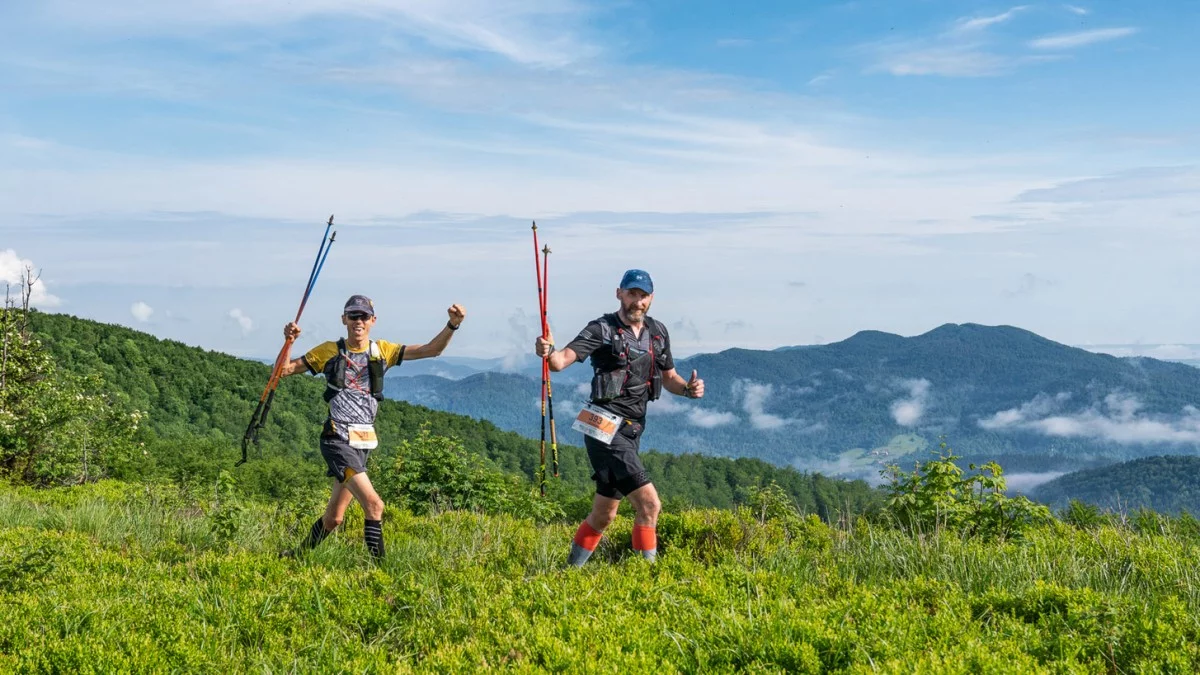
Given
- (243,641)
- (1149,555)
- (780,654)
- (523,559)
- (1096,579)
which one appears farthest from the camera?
(523,559)

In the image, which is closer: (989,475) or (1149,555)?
(1149,555)

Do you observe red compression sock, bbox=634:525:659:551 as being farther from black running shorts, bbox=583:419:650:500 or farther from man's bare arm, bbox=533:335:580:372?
man's bare arm, bbox=533:335:580:372

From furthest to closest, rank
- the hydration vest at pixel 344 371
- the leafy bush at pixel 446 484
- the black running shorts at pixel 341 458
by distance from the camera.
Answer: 1. the leafy bush at pixel 446 484
2. the hydration vest at pixel 344 371
3. the black running shorts at pixel 341 458

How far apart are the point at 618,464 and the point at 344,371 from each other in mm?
2563

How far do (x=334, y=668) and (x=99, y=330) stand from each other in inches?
3999

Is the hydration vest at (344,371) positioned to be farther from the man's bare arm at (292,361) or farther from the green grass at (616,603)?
the green grass at (616,603)

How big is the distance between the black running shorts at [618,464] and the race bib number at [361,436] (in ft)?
6.48

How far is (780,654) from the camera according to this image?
4715 millimetres

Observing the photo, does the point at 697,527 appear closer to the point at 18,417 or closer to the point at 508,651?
the point at 508,651

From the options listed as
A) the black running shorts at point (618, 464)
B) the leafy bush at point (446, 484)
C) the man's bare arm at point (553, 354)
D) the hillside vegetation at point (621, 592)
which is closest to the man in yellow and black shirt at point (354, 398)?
the hillside vegetation at point (621, 592)

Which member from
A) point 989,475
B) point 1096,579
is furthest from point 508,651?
point 989,475

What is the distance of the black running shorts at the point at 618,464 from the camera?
7035mm

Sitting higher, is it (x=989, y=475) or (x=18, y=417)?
(x=989, y=475)

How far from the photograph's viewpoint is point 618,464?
7.04 meters
